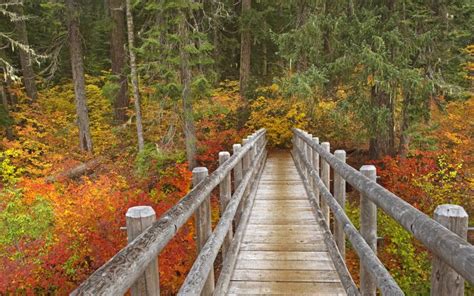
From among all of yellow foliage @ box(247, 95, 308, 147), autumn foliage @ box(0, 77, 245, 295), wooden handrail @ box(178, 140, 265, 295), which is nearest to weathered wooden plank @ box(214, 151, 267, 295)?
wooden handrail @ box(178, 140, 265, 295)

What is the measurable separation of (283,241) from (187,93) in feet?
26.1

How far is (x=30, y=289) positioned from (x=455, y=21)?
717 inches

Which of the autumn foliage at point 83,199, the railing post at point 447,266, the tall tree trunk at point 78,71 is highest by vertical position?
the tall tree trunk at point 78,71

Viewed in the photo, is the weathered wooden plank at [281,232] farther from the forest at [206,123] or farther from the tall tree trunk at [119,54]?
the tall tree trunk at [119,54]

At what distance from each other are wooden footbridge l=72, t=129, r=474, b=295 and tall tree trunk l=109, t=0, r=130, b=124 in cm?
1251

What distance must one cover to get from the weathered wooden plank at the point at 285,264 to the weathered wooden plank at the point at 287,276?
87 mm

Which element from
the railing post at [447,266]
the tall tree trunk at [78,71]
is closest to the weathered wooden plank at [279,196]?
the railing post at [447,266]

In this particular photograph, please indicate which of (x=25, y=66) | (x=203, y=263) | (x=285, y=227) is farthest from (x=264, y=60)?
(x=203, y=263)

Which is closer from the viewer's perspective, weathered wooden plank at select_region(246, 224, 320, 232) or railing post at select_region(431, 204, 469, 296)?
railing post at select_region(431, 204, 469, 296)

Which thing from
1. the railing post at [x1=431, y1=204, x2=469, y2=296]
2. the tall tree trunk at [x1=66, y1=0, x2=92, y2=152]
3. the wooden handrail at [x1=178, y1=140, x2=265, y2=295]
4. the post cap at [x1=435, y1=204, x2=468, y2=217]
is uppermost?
the tall tree trunk at [x1=66, y1=0, x2=92, y2=152]

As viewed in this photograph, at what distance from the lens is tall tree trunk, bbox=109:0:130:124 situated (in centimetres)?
1778

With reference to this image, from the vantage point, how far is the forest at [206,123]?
8109 millimetres

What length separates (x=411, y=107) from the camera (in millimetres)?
12242

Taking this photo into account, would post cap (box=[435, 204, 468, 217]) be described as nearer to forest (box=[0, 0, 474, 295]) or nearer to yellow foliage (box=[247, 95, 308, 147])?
forest (box=[0, 0, 474, 295])
